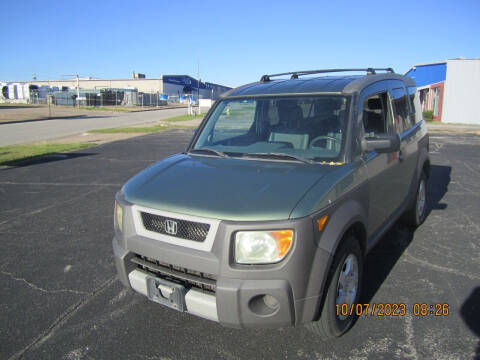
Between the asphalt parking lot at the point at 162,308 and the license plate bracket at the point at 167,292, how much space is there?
447 mm

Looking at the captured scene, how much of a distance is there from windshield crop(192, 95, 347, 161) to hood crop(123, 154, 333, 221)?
0.27 m

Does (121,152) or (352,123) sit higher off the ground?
(352,123)

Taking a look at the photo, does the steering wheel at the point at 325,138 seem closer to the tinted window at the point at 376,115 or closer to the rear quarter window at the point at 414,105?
the tinted window at the point at 376,115

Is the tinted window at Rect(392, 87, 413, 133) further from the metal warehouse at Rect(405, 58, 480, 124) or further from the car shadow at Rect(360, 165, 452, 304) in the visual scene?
the metal warehouse at Rect(405, 58, 480, 124)

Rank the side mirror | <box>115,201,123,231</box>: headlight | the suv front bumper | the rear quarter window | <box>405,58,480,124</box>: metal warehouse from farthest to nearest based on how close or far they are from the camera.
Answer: <box>405,58,480,124</box>: metal warehouse
the rear quarter window
the side mirror
<box>115,201,123,231</box>: headlight
the suv front bumper

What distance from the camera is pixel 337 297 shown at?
2.65m

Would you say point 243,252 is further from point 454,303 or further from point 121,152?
point 121,152

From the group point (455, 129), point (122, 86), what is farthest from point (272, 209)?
point (122, 86)

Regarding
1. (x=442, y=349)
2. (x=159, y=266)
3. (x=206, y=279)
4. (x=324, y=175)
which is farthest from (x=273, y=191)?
(x=442, y=349)

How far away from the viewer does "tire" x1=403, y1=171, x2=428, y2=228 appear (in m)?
4.86

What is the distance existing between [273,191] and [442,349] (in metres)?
1.65

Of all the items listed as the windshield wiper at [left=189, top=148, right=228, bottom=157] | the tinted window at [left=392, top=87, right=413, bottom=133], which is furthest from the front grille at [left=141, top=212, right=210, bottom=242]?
the tinted window at [left=392, top=87, right=413, bottom=133]

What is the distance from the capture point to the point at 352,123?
3.15m

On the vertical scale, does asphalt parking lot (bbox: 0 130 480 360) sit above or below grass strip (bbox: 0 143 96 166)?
below
